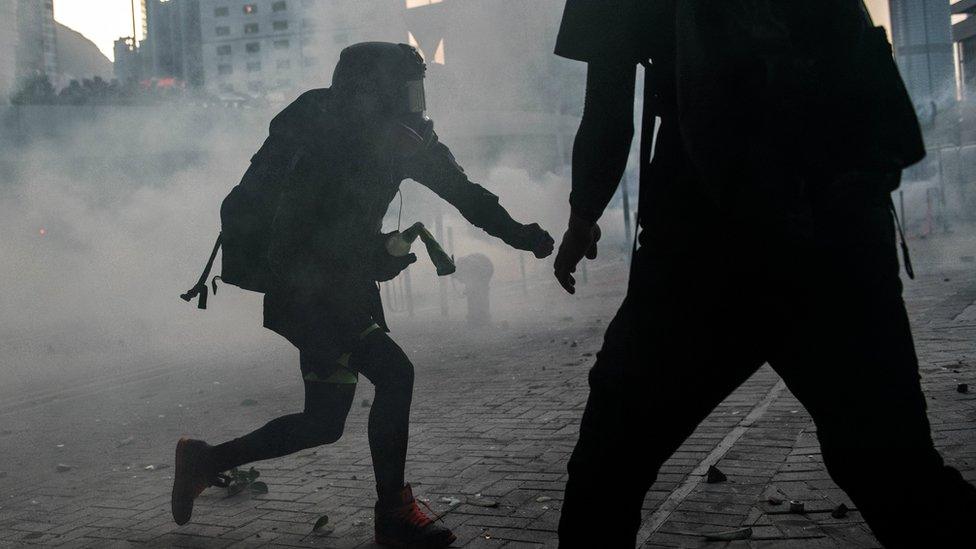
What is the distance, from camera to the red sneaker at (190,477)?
3488mm

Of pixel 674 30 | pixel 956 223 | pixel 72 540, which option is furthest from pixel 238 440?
pixel 956 223

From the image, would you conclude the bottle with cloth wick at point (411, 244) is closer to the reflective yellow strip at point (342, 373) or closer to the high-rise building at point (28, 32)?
the reflective yellow strip at point (342, 373)

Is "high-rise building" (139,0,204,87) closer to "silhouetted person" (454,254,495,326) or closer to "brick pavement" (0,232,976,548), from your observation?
"silhouetted person" (454,254,495,326)

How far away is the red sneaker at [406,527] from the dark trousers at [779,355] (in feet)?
4.85

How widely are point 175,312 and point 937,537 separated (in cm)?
1400

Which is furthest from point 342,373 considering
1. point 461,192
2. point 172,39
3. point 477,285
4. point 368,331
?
point 172,39

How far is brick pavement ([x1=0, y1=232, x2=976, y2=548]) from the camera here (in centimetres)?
340

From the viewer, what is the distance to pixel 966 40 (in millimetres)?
55375

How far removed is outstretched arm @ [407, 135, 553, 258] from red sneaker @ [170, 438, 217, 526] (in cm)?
134

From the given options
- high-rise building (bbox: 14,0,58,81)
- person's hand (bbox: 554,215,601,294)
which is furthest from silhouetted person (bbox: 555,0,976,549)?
high-rise building (bbox: 14,0,58,81)

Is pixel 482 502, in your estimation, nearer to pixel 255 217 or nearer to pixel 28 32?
pixel 255 217

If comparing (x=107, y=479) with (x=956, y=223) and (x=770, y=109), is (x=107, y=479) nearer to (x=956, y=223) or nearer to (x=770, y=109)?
(x=770, y=109)

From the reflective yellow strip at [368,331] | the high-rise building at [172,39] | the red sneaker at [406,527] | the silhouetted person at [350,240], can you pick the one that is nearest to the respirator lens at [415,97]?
the silhouetted person at [350,240]

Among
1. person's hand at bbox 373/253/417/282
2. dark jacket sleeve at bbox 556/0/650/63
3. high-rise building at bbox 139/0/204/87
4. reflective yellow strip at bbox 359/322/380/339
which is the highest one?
high-rise building at bbox 139/0/204/87
